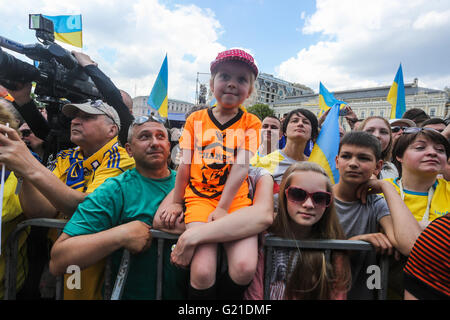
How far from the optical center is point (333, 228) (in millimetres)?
1597

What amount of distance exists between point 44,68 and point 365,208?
10.7 ft

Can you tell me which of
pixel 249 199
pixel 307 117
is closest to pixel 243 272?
pixel 249 199

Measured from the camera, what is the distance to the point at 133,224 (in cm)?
157

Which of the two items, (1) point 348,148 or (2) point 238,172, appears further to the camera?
(1) point 348,148

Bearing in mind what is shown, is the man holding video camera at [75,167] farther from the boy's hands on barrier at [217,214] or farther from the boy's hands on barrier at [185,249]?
the boy's hands on barrier at [217,214]

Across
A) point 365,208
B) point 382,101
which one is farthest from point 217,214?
point 382,101

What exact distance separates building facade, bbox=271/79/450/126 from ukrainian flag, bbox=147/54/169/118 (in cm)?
4114

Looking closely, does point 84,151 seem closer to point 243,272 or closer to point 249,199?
point 249,199

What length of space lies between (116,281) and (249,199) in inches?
39.0

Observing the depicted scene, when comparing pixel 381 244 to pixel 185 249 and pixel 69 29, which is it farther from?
pixel 69 29

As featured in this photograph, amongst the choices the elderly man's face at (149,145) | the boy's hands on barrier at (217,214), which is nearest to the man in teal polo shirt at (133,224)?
the elderly man's face at (149,145)

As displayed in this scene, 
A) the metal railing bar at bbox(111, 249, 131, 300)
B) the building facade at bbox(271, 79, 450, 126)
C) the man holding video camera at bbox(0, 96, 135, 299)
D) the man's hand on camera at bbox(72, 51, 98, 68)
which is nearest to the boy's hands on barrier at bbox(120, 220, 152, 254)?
the metal railing bar at bbox(111, 249, 131, 300)

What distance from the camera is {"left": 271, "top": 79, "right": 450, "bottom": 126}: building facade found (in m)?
49.8

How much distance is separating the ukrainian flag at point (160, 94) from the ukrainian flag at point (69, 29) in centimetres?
148
